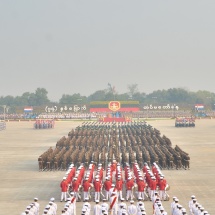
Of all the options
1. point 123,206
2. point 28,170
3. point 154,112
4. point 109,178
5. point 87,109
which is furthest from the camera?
point 87,109

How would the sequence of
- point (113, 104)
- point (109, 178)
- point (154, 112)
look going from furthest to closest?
1. point (154, 112)
2. point (113, 104)
3. point (109, 178)

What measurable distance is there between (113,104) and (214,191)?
3483 inches

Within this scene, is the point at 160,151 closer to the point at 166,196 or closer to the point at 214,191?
the point at 214,191

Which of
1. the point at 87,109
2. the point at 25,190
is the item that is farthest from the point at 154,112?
the point at 25,190

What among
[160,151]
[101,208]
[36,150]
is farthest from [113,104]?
[101,208]

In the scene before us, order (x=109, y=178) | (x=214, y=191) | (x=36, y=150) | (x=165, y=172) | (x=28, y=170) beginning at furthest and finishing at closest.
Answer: (x=36, y=150)
(x=28, y=170)
(x=165, y=172)
(x=214, y=191)
(x=109, y=178)

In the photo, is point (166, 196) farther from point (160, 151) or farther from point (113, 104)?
point (113, 104)

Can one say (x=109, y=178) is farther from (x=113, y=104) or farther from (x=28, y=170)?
(x=113, y=104)

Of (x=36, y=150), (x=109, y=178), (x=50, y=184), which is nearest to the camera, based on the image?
(x=109, y=178)

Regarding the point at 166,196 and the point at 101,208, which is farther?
the point at 166,196

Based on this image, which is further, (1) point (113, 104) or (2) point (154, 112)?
(2) point (154, 112)

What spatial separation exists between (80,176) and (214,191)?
6.60 m

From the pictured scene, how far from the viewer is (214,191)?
2700cm

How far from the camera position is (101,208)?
64.6 feet
